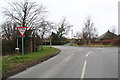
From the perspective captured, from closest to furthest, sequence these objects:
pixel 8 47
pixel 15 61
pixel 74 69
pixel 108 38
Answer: pixel 74 69
pixel 15 61
pixel 8 47
pixel 108 38

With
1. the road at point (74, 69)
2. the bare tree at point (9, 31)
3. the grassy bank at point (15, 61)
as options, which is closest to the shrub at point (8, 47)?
the bare tree at point (9, 31)

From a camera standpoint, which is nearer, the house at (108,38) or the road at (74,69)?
the road at (74,69)

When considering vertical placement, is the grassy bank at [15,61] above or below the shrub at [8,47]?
below

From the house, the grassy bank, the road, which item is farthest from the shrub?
the house

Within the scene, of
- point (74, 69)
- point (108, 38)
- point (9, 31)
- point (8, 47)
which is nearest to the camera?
point (74, 69)

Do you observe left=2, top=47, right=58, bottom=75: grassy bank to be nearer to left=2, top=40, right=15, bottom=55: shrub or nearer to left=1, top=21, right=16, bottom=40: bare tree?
left=2, top=40, right=15, bottom=55: shrub

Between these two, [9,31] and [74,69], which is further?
[9,31]

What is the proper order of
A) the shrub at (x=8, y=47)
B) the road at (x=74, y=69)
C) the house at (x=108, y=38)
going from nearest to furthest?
the road at (x=74, y=69), the shrub at (x=8, y=47), the house at (x=108, y=38)

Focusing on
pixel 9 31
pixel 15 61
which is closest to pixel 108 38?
pixel 9 31

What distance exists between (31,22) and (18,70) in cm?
2027

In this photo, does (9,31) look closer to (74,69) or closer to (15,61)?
(15,61)

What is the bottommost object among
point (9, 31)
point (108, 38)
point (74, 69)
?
point (74, 69)

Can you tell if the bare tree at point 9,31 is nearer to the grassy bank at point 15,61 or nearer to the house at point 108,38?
the grassy bank at point 15,61

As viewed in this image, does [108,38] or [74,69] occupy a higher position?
[108,38]
